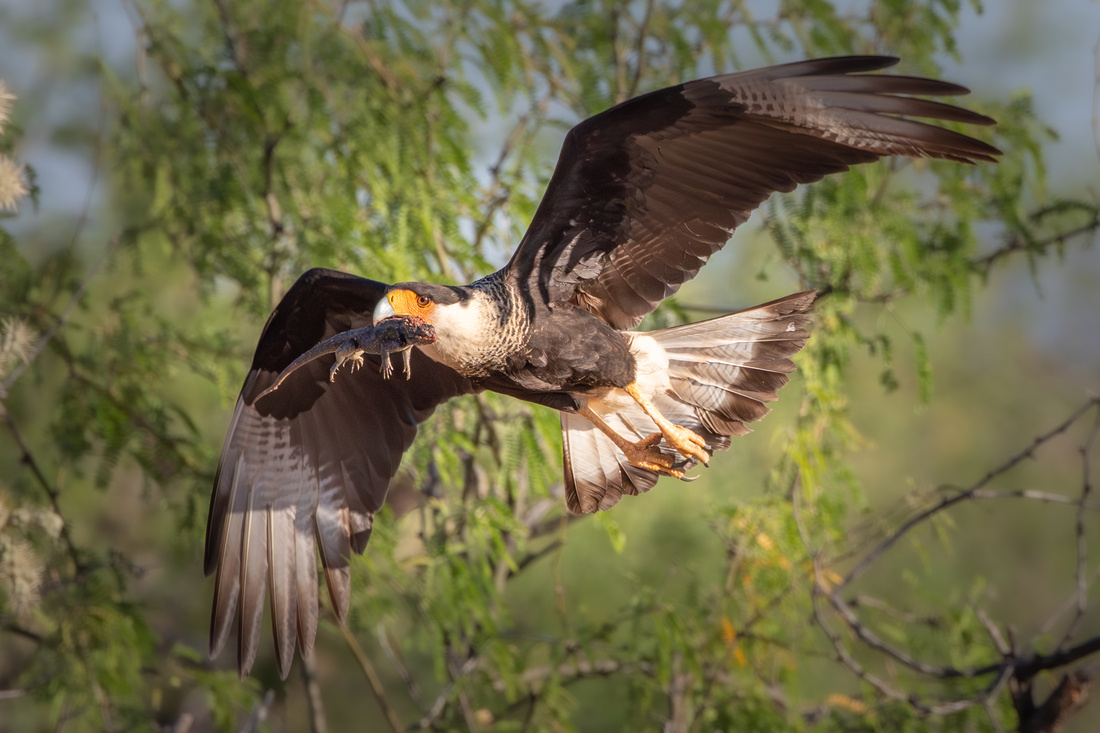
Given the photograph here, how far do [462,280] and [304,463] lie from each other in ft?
3.63

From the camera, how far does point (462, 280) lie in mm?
4391

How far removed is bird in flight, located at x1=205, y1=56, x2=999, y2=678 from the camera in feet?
9.20

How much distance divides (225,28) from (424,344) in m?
2.69

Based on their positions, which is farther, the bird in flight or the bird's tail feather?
the bird's tail feather

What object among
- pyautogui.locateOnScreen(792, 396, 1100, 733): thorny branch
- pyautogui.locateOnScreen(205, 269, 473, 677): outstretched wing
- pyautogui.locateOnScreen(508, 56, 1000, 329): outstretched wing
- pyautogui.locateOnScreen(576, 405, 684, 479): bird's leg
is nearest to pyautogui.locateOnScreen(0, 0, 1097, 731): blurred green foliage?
pyautogui.locateOnScreen(792, 396, 1100, 733): thorny branch

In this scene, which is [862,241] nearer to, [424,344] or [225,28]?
[424,344]

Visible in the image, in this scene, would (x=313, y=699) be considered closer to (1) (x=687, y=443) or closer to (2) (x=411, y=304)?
(1) (x=687, y=443)

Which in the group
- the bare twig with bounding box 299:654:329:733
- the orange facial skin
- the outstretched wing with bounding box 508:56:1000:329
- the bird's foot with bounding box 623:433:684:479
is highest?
the outstretched wing with bounding box 508:56:1000:329

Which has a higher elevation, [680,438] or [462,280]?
[462,280]

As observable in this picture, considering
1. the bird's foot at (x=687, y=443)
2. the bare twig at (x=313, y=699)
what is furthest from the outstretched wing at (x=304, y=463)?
the bare twig at (x=313, y=699)

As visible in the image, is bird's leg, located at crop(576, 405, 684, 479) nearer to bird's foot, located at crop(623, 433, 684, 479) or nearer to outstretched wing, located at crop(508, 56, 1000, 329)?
bird's foot, located at crop(623, 433, 684, 479)

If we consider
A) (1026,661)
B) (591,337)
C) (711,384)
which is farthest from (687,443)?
(1026,661)

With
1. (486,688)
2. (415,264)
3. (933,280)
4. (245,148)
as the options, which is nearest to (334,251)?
(415,264)

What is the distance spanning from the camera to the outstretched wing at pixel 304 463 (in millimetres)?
3502
